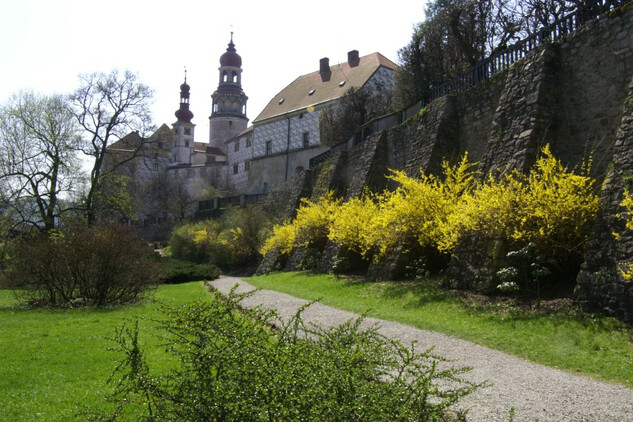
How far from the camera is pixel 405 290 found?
37.0 feet

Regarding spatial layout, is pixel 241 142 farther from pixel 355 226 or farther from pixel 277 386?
pixel 277 386

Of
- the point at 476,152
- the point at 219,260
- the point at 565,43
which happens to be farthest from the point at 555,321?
the point at 219,260

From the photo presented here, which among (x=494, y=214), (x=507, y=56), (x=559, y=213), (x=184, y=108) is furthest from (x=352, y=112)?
(x=184, y=108)

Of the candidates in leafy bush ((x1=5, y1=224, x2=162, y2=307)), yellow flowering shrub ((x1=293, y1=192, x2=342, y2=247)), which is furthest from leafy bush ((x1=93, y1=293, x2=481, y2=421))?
yellow flowering shrub ((x1=293, y1=192, x2=342, y2=247))

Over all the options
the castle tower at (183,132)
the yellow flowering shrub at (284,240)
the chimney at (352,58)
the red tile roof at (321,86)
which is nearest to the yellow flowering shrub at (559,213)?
the yellow flowering shrub at (284,240)

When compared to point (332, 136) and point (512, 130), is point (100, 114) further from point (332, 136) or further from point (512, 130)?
point (512, 130)

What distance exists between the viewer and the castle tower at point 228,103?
7825 cm

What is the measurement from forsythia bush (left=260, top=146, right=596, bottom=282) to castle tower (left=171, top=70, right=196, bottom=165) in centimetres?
6580

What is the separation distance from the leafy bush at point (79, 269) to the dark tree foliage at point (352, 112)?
20494 millimetres

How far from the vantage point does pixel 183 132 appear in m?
80.1

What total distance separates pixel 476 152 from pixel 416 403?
483 inches

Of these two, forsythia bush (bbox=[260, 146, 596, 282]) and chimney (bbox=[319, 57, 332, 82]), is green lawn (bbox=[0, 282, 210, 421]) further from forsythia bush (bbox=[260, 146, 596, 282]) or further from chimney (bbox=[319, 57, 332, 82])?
chimney (bbox=[319, 57, 332, 82])

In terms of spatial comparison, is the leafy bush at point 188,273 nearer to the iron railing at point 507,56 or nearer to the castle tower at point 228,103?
the iron railing at point 507,56

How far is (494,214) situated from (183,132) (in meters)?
75.5
